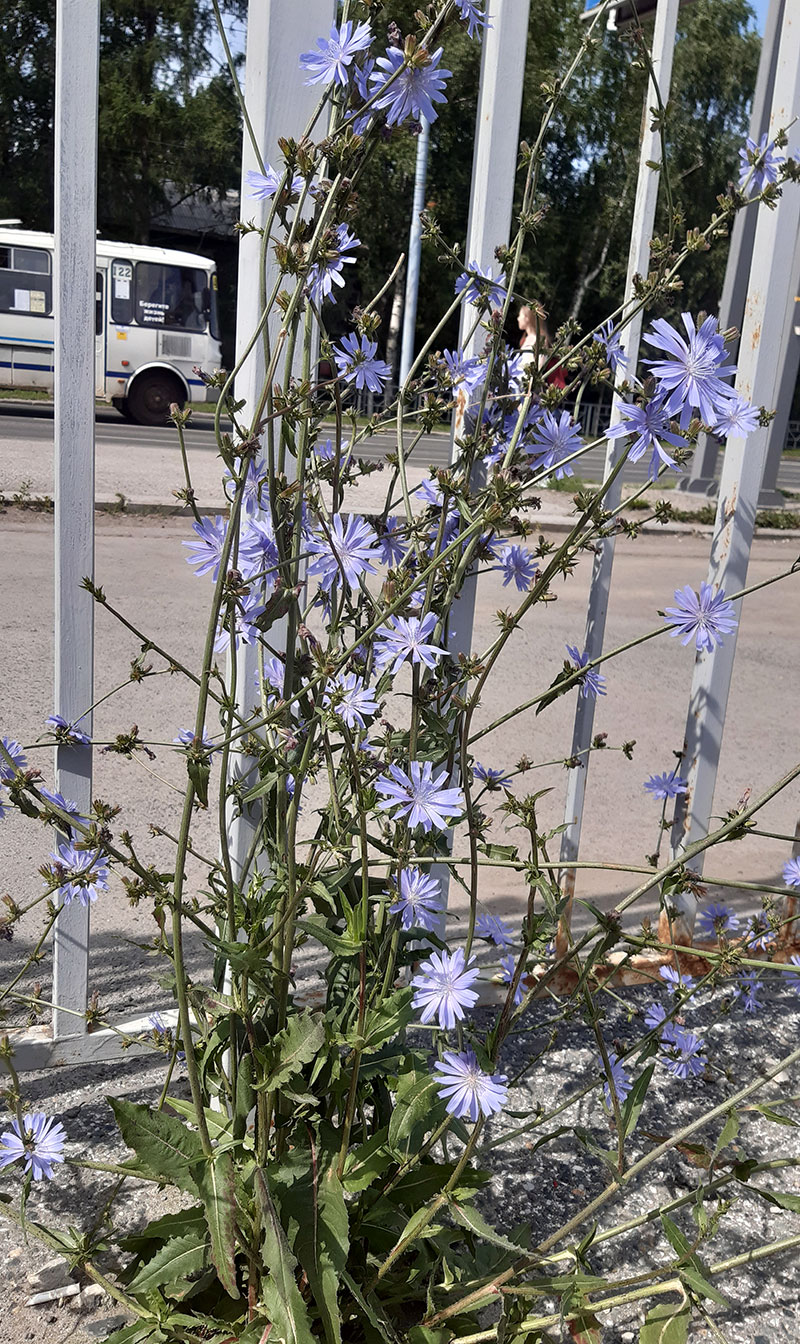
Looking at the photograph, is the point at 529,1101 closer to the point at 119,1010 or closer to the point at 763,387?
the point at 119,1010

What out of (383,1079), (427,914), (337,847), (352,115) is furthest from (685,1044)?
(352,115)

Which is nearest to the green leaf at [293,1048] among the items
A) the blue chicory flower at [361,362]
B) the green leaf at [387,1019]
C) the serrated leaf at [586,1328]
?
the green leaf at [387,1019]

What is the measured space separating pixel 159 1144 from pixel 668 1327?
0.66m

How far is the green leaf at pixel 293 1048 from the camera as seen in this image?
4.06ft

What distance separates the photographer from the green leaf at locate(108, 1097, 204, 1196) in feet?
4.27

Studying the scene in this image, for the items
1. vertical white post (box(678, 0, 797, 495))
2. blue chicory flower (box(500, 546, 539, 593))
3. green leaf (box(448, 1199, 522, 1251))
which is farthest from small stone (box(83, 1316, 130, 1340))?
vertical white post (box(678, 0, 797, 495))

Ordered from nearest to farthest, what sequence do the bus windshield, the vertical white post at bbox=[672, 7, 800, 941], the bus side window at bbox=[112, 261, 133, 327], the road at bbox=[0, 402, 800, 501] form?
the vertical white post at bbox=[672, 7, 800, 941] → the road at bbox=[0, 402, 800, 501] → the bus side window at bbox=[112, 261, 133, 327] → the bus windshield

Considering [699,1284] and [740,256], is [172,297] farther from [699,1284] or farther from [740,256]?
[699,1284]

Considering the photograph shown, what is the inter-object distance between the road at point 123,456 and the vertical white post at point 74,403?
15.8ft

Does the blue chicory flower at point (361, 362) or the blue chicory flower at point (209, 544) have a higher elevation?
the blue chicory flower at point (361, 362)

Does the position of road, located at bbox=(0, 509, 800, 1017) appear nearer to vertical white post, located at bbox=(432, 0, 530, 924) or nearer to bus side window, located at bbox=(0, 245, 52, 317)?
vertical white post, located at bbox=(432, 0, 530, 924)

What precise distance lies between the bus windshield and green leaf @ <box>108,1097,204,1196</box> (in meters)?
17.1

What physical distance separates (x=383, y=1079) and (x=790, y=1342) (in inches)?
28.4

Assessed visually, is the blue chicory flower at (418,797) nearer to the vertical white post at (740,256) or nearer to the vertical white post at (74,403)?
the vertical white post at (74,403)
